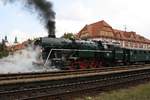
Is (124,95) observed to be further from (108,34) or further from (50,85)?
(108,34)

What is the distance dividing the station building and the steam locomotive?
5919 centimetres

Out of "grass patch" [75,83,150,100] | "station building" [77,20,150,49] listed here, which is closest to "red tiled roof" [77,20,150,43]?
"station building" [77,20,150,49]

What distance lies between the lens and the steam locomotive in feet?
82.5

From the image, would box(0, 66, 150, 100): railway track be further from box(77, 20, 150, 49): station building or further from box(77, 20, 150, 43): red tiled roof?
box(77, 20, 150, 43): red tiled roof

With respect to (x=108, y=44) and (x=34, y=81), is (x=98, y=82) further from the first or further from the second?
(x=108, y=44)

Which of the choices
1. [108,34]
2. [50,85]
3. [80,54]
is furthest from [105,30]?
[50,85]

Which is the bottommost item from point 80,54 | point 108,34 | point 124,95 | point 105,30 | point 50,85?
point 124,95

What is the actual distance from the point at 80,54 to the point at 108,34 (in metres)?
77.4

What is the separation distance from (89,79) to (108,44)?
14.6 metres

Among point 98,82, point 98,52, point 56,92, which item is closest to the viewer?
point 56,92

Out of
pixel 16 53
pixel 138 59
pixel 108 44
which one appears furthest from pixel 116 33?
pixel 16 53

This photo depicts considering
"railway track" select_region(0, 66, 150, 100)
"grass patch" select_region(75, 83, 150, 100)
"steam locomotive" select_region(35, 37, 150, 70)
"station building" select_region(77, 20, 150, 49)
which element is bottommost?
"grass patch" select_region(75, 83, 150, 100)

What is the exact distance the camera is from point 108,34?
10394 cm

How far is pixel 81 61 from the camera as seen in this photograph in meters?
27.7
